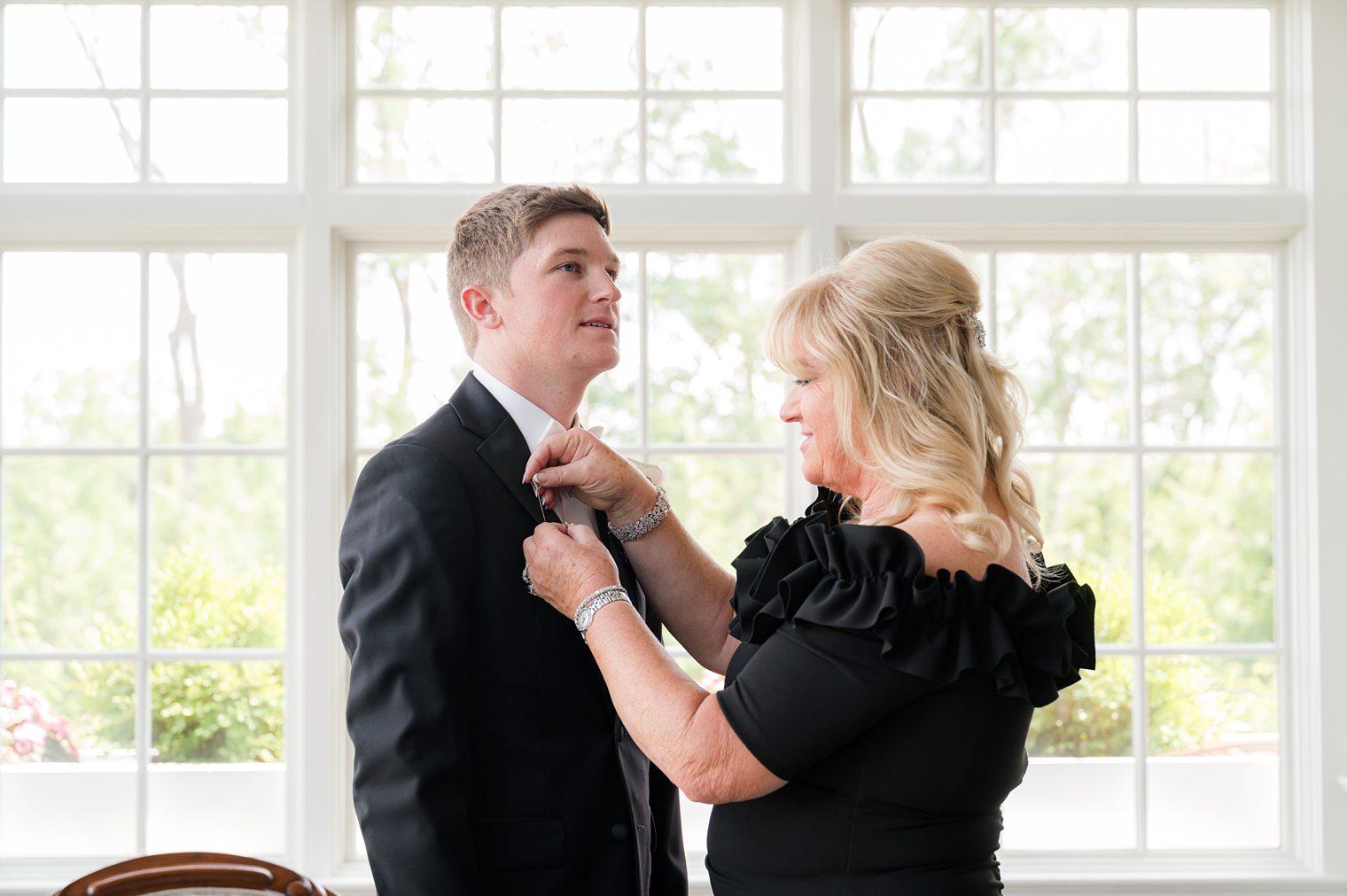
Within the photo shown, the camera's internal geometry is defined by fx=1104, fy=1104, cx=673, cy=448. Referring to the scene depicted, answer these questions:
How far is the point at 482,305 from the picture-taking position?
1703 millimetres

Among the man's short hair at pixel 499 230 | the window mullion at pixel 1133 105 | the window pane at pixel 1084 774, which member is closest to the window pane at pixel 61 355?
the man's short hair at pixel 499 230

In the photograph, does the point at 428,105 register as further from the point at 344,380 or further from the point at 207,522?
the point at 207,522

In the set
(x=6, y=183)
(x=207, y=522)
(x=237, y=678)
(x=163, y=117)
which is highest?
(x=163, y=117)

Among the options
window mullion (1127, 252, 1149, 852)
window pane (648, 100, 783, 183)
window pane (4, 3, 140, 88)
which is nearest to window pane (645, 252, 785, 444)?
window pane (648, 100, 783, 183)

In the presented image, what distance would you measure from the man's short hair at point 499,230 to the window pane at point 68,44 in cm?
170

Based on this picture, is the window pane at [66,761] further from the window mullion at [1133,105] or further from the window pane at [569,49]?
the window mullion at [1133,105]

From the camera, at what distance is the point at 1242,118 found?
2.96 meters

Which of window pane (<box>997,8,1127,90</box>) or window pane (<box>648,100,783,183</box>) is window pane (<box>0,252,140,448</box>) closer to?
window pane (<box>648,100,783,183</box>)

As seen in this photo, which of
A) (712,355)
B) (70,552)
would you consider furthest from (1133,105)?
(70,552)

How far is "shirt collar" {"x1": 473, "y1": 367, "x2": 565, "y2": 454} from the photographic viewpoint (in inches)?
65.5

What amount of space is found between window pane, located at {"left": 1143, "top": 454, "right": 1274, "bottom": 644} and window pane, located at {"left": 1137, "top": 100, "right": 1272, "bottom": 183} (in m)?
0.76

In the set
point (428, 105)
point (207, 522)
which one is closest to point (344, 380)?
point (207, 522)

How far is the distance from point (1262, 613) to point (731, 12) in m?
2.13

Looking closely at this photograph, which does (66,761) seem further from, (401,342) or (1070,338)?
(1070,338)
